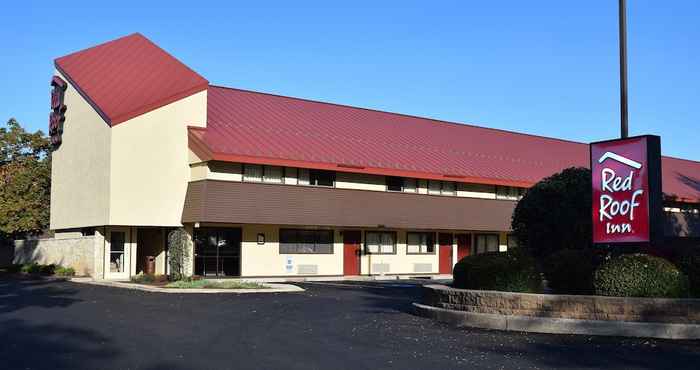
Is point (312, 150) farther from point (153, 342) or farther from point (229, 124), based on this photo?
point (153, 342)

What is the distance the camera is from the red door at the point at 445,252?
135ft

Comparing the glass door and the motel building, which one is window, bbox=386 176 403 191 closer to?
the motel building

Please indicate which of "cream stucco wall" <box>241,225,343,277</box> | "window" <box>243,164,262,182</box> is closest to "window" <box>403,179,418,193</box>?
"cream stucco wall" <box>241,225,343,277</box>

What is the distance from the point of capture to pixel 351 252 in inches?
1470

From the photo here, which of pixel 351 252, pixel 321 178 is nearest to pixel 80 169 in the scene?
pixel 321 178

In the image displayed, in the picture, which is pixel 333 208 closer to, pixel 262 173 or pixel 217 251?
pixel 262 173

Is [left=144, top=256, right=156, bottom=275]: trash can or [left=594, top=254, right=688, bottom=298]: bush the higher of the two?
[left=594, top=254, right=688, bottom=298]: bush

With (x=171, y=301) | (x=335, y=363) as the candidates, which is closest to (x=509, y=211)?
(x=171, y=301)

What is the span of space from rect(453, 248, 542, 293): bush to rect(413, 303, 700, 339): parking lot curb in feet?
3.13

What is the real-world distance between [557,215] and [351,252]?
59.8ft

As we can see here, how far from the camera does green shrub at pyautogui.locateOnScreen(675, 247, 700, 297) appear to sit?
583 inches

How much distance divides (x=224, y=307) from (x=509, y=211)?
25.7m

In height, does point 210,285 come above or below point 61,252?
below

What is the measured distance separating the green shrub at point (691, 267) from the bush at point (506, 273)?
2.85m
